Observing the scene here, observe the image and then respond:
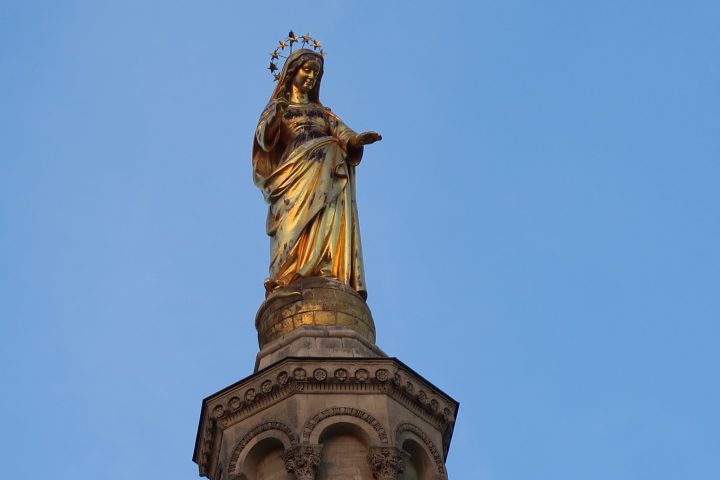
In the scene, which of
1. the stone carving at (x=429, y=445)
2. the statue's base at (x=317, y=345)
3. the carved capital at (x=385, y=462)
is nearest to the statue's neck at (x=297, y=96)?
the statue's base at (x=317, y=345)

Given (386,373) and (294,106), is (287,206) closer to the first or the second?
(294,106)

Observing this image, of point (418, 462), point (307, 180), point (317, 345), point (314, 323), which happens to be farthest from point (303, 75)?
point (418, 462)

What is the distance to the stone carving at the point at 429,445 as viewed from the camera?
18152 mm

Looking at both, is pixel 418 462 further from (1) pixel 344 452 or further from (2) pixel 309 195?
(2) pixel 309 195

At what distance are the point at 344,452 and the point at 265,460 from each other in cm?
96

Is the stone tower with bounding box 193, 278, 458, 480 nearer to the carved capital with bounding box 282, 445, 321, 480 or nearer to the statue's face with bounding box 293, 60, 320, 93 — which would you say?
the carved capital with bounding box 282, 445, 321, 480

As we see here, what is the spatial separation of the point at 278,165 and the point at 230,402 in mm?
4639

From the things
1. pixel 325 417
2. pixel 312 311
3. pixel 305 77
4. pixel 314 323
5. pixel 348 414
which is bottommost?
pixel 325 417

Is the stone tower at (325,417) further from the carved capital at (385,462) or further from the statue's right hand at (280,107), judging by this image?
the statue's right hand at (280,107)

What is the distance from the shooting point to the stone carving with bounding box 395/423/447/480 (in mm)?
18152

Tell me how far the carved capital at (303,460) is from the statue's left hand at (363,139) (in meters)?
6.00

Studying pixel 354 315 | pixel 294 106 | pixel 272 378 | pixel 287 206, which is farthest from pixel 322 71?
pixel 272 378

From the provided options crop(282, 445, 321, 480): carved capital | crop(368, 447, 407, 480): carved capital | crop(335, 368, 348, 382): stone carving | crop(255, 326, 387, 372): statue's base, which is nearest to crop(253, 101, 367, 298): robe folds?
crop(255, 326, 387, 372): statue's base

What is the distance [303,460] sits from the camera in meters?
17.2
